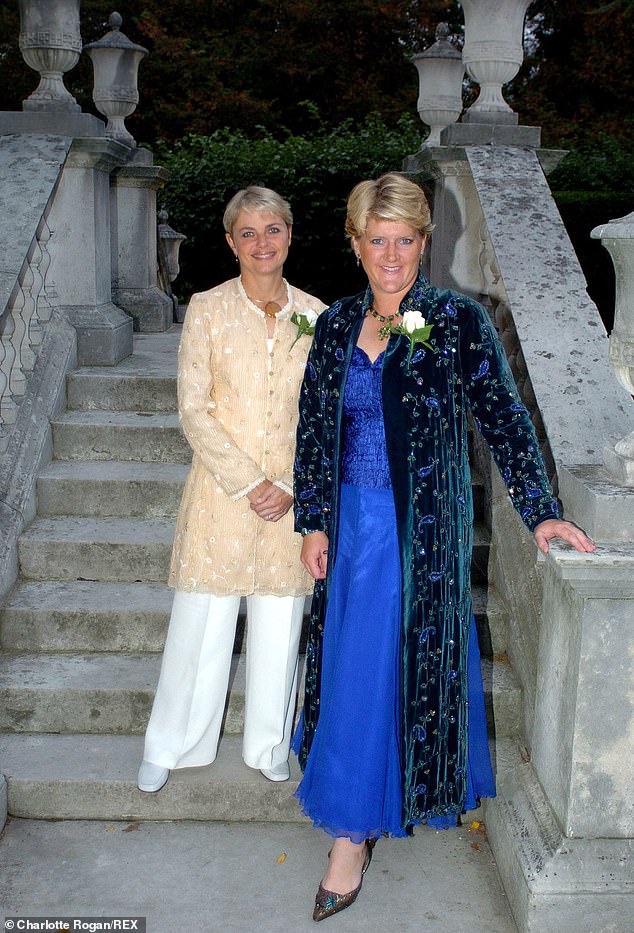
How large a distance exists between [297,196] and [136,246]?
5506mm

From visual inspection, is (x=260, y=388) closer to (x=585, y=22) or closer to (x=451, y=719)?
(x=451, y=719)

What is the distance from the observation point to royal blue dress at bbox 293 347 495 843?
283 cm

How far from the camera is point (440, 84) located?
6719 millimetres

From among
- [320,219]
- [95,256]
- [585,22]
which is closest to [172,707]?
[95,256]

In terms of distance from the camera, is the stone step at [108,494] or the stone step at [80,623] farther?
the stone step at [108,494]

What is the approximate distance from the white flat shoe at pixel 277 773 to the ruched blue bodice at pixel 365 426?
1129mm

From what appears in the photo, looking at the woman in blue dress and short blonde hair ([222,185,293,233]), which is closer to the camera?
the woman in blue dress

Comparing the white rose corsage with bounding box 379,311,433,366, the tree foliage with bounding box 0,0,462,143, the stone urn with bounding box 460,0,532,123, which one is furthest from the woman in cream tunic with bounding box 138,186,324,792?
the tree foliage with bounding box 0,0,462,143

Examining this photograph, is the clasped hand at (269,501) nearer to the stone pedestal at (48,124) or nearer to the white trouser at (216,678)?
the white trouser at (216,678)

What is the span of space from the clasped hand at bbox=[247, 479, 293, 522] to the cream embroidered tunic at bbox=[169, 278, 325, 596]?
30 mm

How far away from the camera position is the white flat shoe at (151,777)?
333cm

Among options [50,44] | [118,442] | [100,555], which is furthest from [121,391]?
[50,44]

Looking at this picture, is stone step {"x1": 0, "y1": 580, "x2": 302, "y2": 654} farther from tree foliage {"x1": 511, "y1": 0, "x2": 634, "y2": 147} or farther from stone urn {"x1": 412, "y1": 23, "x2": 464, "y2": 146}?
tree foliage {"x1": 511, "y1": 0, "x2": 634, "y2": 147}

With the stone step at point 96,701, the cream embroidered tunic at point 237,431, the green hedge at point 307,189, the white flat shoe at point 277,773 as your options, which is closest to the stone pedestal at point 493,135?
the cream embroidered tunic at point 237,431
